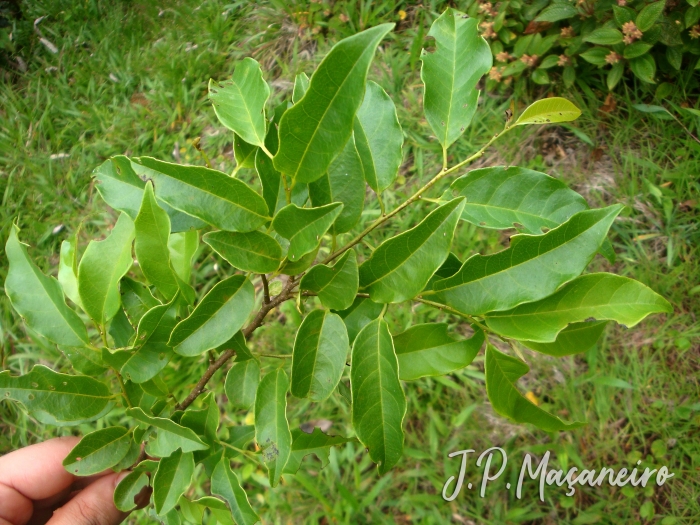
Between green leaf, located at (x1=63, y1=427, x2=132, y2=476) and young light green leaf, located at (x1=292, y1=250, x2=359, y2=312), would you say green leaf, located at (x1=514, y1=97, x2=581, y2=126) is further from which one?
green leaf, located at (x1=63, y1=427, x2=132, y2=476)

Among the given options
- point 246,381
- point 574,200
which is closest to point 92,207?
point 246,381

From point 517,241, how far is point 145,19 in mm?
2920

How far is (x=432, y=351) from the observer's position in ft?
2.68

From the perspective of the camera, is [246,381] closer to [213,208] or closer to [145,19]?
[213,208]

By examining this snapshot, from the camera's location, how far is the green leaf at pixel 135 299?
89 cm

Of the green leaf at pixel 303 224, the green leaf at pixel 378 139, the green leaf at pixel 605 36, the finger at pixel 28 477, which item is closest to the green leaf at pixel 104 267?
the green leaf at pixel 303 224

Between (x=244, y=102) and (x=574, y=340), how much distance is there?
621 millimetres

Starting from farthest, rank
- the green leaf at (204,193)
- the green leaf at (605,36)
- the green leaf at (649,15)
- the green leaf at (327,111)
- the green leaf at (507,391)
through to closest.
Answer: the green leaf at (605,36) → the green leaf at (649,15) → the green leaf at (507,391) → the green leaf at (204,193) → the green leaf at (327,111)

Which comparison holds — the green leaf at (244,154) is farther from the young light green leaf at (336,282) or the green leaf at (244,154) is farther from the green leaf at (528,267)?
the green leaf at (528,267)

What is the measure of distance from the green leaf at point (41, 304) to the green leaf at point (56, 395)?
0.19 feet

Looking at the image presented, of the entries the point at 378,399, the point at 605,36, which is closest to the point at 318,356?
the point at 378,399

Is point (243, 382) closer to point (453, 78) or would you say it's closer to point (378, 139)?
point (378, 139)

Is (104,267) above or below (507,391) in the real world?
above

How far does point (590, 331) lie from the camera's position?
80 cm
